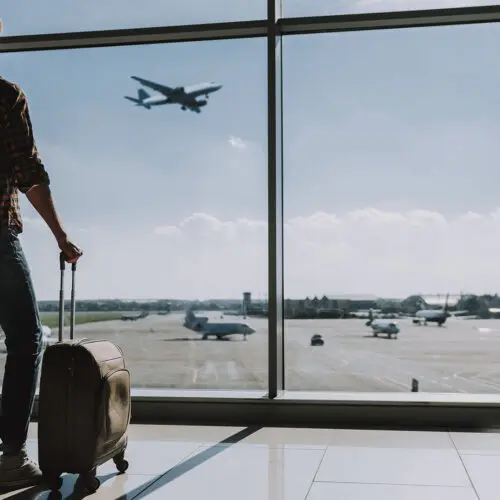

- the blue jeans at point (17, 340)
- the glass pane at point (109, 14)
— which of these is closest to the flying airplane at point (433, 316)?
the glass pane at point (109, 14)

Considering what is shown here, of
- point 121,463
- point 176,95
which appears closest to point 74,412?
point 121,463

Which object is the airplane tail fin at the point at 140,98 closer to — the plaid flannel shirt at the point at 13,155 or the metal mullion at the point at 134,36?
the metal mullion at the point at 134,36

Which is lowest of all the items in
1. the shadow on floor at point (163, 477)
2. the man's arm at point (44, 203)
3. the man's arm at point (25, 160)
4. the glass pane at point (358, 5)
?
the shadow on floor at point (163, 477)

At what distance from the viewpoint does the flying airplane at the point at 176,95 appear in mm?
4023

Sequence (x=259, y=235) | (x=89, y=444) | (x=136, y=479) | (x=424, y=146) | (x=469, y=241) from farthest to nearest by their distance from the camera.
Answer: (x=424, y=146), (x=469, y=241), (x=259, y=235), (x=136, y=479), (x=89, y=444)

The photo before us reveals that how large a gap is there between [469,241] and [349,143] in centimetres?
87

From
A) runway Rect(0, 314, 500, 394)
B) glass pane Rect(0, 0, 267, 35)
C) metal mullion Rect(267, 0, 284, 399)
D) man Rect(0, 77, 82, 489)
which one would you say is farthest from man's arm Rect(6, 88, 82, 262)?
glass pane Rect(0, 0, 267, 35)

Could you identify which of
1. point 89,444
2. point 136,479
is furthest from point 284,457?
point 89,444

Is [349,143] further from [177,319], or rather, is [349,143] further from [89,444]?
[89,444]

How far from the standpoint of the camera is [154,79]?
3895mm

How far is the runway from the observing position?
10.4 feet

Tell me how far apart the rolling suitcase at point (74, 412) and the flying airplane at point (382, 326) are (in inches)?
63.3

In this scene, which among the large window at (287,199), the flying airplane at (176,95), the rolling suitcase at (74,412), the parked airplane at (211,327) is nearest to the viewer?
the rolling suitcase at (74,412)

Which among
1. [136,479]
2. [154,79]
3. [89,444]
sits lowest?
[136,479]
